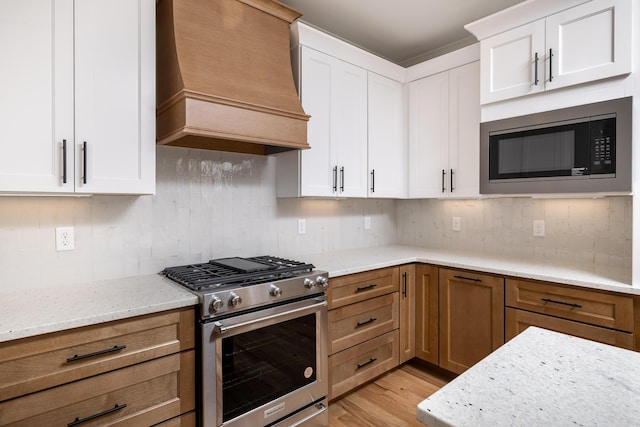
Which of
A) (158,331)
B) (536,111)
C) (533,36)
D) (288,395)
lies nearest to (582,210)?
(536,111)

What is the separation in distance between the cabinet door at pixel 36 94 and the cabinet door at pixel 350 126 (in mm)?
1593

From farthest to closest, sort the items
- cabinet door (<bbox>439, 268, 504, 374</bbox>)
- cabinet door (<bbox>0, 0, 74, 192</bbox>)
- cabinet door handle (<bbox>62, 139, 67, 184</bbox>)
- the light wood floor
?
cabinet door (<bbox>439, 268, 504, 374</bbox>)
the light wood floor
cabinet door handle (<bbox>62, 139, 67, 184</bbox>)
cabinet door (<bbox>0, 0, 74, 192</bbox>)

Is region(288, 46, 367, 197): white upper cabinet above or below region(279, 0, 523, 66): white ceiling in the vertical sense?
below

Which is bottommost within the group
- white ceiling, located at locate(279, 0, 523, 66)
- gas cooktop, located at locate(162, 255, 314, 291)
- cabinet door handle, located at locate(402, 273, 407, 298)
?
cabinet door handle, located at locate(402, 273, 407, 298)

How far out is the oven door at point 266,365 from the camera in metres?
1.62

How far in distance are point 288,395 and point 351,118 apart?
1.92m

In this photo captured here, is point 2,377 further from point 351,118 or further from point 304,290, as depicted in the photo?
point 351,118

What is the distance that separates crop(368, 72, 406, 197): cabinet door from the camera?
288 centimetres

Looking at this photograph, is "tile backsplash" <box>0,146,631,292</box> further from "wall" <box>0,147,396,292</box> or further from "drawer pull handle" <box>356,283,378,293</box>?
"drawer pull handle" <box>356,283,378,293</box>

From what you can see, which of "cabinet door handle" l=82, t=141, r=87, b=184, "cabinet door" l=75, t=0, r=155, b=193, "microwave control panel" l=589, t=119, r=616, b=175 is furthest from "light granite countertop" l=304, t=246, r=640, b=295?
"cabinet door handle" l=82, t=141, r=87, b=184

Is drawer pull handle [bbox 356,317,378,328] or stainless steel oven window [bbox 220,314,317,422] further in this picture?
drawer pull handle [bbox 356,317,378,328]

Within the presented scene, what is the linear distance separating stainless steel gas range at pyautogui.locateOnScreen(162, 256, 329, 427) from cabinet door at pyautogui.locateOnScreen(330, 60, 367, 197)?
2.99 ft

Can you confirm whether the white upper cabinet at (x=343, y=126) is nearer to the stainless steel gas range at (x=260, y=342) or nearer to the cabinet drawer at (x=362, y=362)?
the stainless steel gas range at (x=260, y=342)

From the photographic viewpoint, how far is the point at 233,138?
185cm
